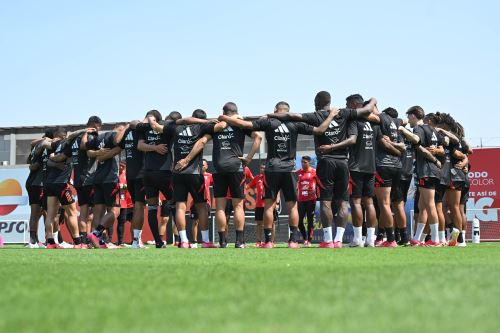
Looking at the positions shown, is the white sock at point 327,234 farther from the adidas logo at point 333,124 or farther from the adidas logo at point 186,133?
the adidas logo at point 186,133

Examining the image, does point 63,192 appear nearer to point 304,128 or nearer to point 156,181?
point 156,181

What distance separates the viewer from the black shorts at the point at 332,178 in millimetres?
12680

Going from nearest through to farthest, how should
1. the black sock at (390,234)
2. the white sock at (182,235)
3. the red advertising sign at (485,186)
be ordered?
the black sock at (390,234) < the white sock at (182,235) < the red advertising sign at (485,186)

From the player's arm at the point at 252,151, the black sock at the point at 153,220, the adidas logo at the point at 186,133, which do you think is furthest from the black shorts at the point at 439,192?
the black sock at the point at 153,220

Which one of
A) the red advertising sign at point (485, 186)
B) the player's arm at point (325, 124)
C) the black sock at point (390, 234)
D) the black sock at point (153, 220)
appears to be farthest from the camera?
the red advertising sign at point (485, 186)

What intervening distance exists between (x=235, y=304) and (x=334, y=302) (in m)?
0.53

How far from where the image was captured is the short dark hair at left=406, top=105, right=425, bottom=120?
1465 centimetres

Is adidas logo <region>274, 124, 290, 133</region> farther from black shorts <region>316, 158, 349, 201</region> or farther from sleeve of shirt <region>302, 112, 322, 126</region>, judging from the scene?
black shorts <region>316, 158, 349, 201</region>

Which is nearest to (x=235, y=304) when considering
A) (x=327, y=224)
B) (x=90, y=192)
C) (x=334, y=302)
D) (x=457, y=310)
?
(x=334, y=302)

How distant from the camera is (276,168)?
13.1 m

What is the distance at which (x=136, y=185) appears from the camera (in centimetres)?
1447

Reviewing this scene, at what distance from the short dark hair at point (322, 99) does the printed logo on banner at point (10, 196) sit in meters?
18.7

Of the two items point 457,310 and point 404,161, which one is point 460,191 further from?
point 457,310

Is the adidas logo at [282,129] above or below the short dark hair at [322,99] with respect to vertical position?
below
